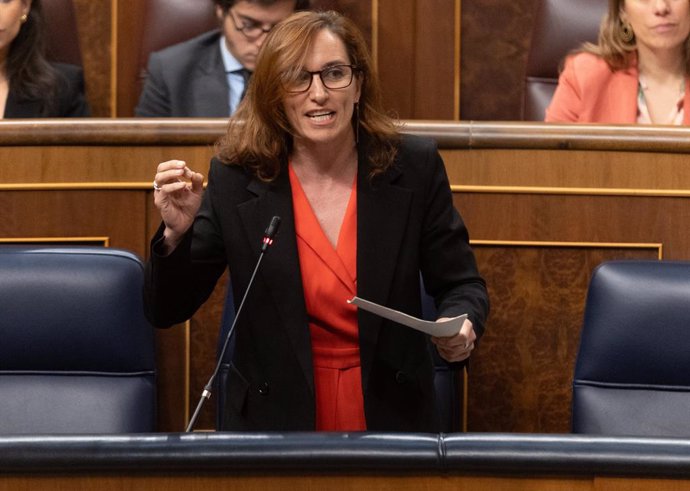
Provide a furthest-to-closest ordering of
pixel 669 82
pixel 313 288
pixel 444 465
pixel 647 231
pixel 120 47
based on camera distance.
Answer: pixel 120 47 → pixel 669 82 → pixel 647 231 → pixel 313 288 → pixel 444 465

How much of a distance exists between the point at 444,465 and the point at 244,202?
1.18 ft

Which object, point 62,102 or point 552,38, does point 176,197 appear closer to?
point 62,102

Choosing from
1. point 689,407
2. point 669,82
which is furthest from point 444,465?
point 669,82

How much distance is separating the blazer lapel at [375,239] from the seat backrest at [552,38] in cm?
79

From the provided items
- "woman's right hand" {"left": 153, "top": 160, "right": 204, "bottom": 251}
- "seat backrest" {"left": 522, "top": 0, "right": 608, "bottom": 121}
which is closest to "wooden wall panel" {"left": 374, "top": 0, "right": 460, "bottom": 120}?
"seat backrest" {"left": 522, "top": 0, "right": 608, "bottom": 121}

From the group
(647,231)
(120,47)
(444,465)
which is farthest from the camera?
(120,47)

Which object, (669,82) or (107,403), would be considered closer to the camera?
(107,403)

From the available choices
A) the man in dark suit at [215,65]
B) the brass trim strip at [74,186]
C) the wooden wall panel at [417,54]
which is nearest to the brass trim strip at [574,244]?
the brass trim strip at [74,186]

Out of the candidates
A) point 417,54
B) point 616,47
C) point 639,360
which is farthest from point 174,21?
point 639,360

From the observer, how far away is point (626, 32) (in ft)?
5.08

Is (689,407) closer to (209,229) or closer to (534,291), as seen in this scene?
(534,291)

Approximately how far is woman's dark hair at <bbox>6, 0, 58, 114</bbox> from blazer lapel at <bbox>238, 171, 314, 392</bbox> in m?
0.71

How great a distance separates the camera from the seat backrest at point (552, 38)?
1736 mm

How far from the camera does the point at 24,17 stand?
1624mm
